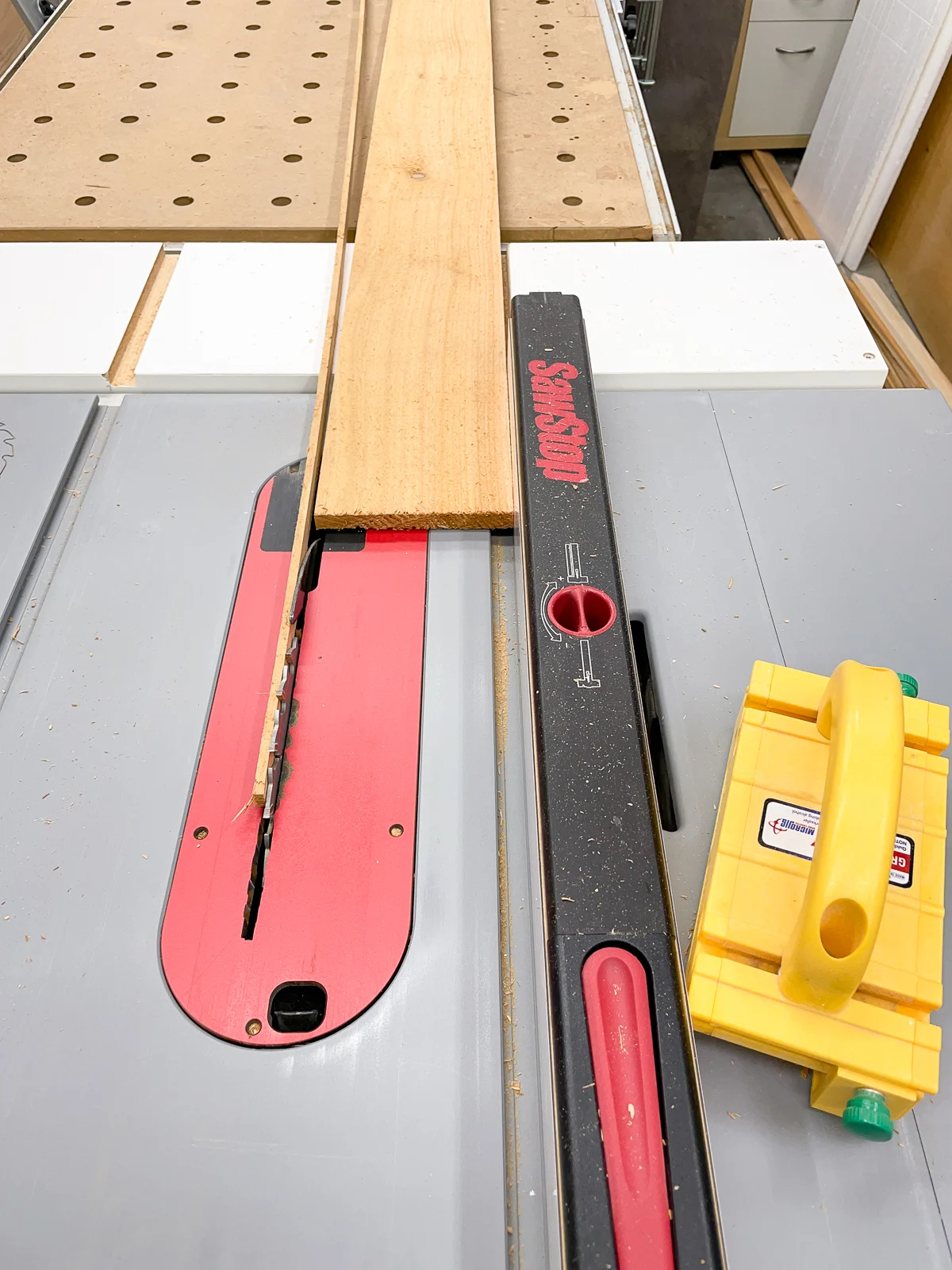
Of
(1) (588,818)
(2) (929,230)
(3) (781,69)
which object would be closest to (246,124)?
(1) (588,818)

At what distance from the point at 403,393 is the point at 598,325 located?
1.06 ft

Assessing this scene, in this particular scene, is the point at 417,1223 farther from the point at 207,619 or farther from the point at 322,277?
the point at 322,277

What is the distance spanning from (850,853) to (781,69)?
351cm

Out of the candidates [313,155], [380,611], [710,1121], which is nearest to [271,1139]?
[710,1121]

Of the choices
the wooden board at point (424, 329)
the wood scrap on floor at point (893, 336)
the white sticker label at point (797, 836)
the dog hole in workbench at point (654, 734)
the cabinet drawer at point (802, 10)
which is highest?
the white sticker label at point (797, 836)

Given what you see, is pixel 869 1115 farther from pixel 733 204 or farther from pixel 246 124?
Result: pixel 733 204

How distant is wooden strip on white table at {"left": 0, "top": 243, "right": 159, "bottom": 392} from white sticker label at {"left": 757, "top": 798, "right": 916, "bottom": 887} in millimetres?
989

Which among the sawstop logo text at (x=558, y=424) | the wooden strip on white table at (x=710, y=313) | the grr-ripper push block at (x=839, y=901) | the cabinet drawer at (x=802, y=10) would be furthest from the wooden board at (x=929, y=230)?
the grr-ripper push block at (x=839, y=901)

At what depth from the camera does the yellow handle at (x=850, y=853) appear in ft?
1.71

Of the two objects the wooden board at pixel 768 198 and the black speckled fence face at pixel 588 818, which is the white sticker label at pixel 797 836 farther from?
the wooden board at pixel 768 198

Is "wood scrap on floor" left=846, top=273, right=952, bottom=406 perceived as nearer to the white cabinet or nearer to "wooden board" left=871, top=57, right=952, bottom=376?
"wooden board" left=871, top=57, right=952, bottom=376

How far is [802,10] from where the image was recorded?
2.82 meters

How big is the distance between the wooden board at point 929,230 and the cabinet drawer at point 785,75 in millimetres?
852

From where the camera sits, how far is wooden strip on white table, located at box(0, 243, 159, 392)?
3.53ft
